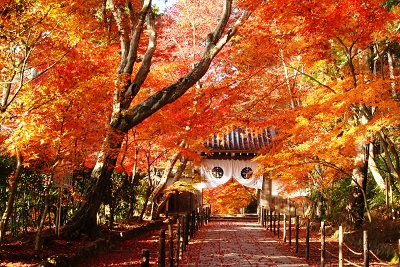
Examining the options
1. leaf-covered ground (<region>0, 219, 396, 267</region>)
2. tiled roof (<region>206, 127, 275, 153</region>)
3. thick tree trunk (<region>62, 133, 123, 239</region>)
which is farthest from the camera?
tiled roof (<region>206, 127, 275, 153</region>)

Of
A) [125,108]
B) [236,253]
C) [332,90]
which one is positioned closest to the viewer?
[125,108]

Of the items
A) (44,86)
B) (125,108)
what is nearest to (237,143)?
(125,108)

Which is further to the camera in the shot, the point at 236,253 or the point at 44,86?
the point at 236,253

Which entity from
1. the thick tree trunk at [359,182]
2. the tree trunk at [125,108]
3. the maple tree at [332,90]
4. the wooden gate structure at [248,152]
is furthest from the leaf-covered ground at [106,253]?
the wooden gate structure at [248,152]

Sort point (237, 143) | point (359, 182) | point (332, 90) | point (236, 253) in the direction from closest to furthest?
1. point (236, 253)
2. point (332, 90)
3. point (359, 182)
4. point (237, 143)

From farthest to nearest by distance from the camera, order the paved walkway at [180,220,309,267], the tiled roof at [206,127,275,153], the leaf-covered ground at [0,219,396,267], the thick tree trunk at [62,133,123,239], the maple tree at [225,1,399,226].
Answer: the tiled roof at [206,127,275,153] < the thick tree trunk at [62,133,123,239] < the maple tree at [225,1,399,226] < the paved walkway at [180,220,309,267] < the leaf-covered ground at [0,219,396,267]

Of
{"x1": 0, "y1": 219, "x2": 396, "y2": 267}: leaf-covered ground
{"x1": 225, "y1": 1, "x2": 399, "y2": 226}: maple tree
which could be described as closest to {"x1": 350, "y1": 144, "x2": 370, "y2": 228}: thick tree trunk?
{"x1": 225, "y1": 1, "x2": 399, "y2": 226}: maple tree

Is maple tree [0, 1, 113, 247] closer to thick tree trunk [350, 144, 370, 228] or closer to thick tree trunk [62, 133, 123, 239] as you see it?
thick tree trunk [62, 133, 123, 239]

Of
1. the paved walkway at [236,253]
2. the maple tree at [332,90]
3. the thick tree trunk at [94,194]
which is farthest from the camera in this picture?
the thick tree trunk at [94,194]

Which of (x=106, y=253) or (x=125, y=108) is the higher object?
(x=125, y=108)

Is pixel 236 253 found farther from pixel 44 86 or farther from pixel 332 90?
pixel 44 86

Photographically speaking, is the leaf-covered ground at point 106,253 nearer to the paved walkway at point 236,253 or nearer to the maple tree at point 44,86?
the paved walkway at point 236,253

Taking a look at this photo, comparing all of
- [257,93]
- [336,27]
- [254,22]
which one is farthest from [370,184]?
[336,27]

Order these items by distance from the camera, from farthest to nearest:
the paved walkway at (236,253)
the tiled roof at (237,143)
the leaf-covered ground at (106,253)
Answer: the tiled roof at (237,143), the paved walkway at (236,253), the leaf-covered ground at (106,253)
